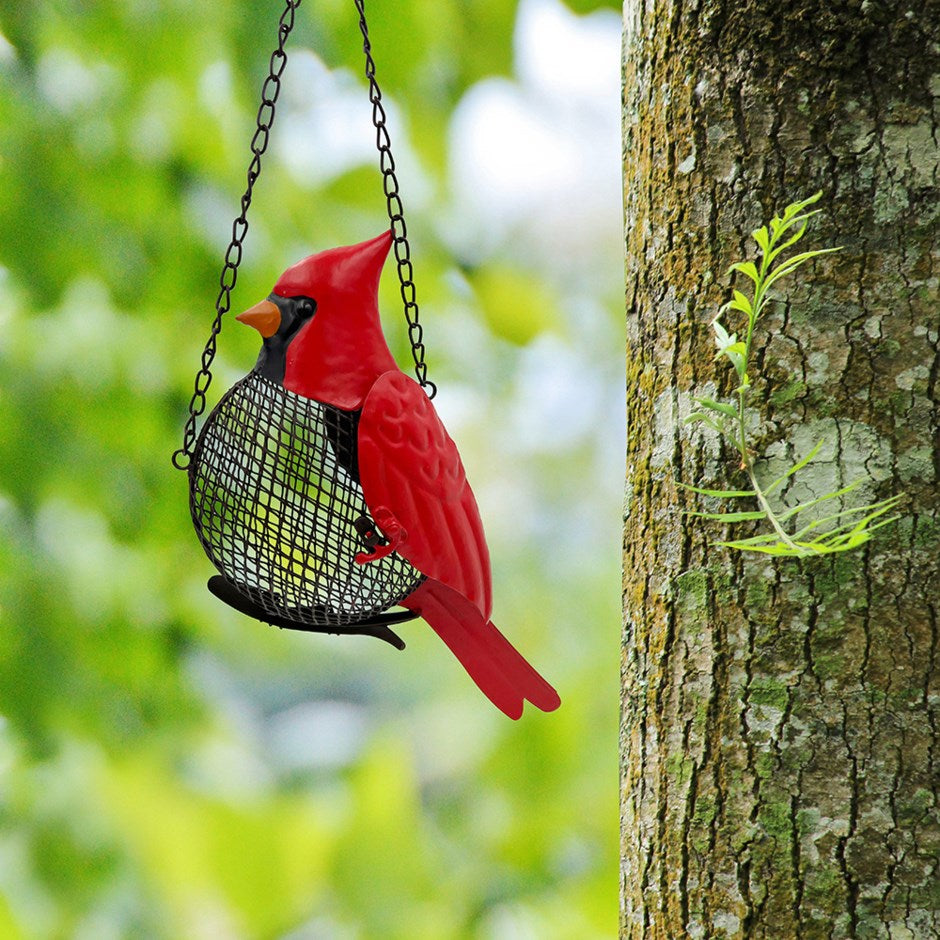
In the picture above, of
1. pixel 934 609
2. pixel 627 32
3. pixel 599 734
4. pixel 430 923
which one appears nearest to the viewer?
pixel 934 609

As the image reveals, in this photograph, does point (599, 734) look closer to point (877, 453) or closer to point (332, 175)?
point (332, 175)

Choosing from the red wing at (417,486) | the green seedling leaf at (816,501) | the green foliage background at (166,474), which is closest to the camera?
the green seedling leaf at (816,501)

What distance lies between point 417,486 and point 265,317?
0.51ft

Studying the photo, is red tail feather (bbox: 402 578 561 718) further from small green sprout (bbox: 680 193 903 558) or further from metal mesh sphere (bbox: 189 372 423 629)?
small green sprout (bbox: 680 193 903 558)

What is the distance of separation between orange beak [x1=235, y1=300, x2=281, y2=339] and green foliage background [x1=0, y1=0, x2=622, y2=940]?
2.03 feet

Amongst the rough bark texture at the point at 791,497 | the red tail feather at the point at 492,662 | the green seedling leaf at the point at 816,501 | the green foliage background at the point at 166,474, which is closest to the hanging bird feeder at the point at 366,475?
the red tail feather at the point at 492,662

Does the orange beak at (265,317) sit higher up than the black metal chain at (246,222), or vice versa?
the black metal chain at (246,222)

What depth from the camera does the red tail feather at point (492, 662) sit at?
0.72 metres

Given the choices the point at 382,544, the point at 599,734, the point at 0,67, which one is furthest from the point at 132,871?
the point at 0,67

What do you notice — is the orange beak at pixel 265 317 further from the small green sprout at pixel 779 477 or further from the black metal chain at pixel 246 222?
the small green sprout at pixel 779 477

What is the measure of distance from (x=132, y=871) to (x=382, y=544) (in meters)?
0.84

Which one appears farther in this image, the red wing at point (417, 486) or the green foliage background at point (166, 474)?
the green foliage background at point (166, 474)

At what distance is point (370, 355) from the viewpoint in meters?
0.74

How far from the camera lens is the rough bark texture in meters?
0.51
